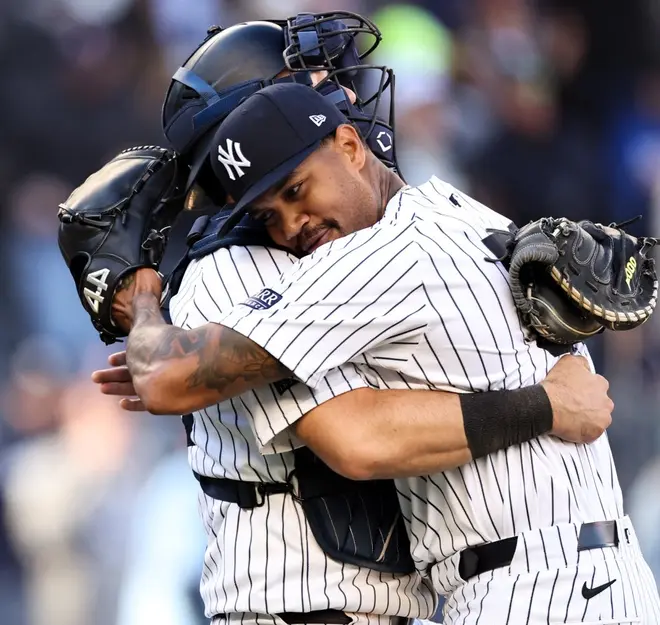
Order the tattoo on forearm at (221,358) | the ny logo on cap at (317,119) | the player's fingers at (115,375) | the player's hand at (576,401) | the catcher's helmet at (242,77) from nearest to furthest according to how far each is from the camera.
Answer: the tattoo on forearm at (221,358)
the player's hand at (576,401)
the ny logo on cap at (317,119)
the catcher's helmet at (242,77)
the player's fingers at (115,375)

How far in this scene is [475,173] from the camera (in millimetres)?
5812

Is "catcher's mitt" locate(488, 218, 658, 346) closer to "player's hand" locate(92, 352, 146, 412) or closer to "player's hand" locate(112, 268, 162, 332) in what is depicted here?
"player's hand" locate(112, 268, 162, 332)

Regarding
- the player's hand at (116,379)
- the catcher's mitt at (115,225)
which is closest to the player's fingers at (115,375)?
the player's hand at (116,379)

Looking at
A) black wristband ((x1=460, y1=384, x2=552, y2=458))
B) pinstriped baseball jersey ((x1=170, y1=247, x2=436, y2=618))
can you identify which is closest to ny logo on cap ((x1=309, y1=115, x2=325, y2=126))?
pinstriped baseball jersey ((x1=170, y1=247, x2=436, y2=618))

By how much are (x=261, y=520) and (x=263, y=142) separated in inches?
28.8

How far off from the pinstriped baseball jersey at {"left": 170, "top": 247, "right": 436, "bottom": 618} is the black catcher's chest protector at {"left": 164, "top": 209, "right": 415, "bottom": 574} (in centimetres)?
2

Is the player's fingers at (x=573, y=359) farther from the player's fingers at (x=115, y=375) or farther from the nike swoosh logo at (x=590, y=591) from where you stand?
the player's fingers at (x=115, y=375)

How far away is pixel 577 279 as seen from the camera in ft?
6.62

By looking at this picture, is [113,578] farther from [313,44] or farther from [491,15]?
[491,15]

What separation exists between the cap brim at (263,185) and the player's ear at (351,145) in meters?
0.11

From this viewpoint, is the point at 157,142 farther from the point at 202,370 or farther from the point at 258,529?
the point at 202,370

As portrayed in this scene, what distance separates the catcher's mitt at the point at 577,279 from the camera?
6.60 ft

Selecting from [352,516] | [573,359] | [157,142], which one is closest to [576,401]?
[573,359]

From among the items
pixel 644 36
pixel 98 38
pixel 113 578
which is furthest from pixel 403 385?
pixel 644 36
